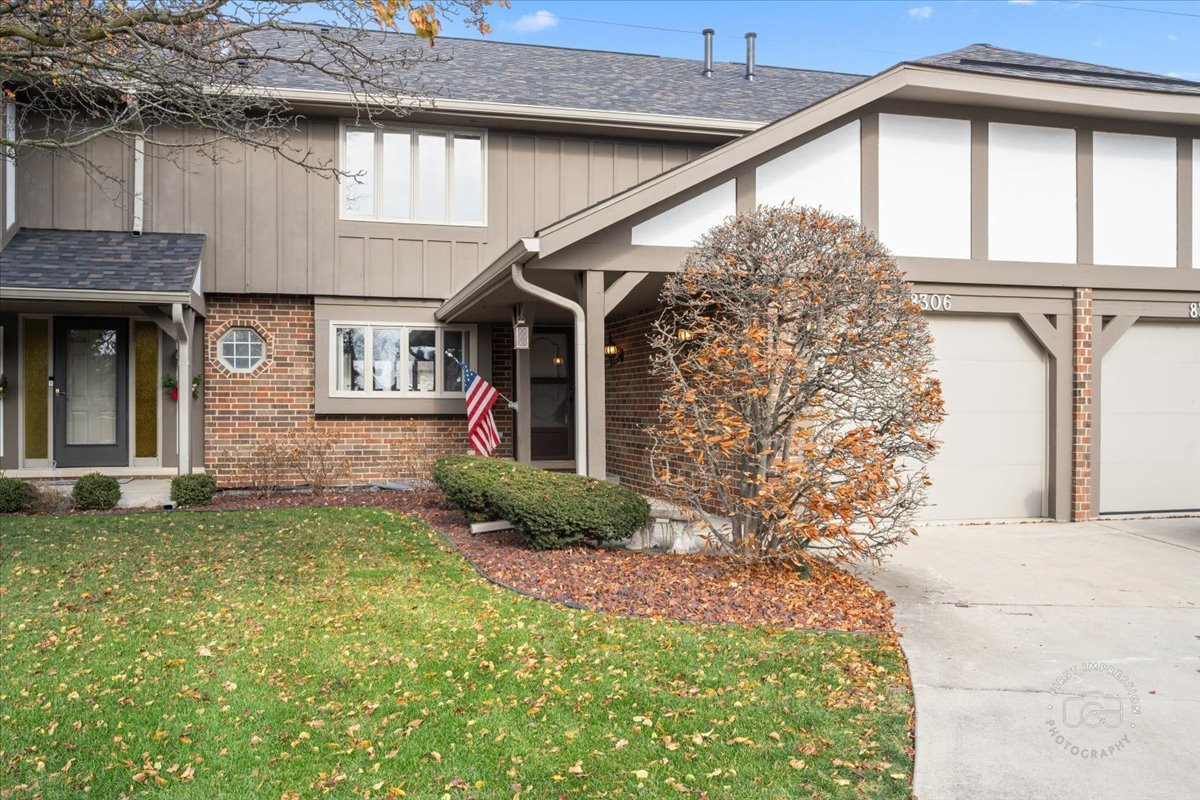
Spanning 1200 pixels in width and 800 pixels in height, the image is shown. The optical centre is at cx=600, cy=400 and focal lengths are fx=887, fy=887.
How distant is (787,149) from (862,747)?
243 inches

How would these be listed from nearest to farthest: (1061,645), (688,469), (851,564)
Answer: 1. (1061,645)
2. (851,564)
3. (688,469)

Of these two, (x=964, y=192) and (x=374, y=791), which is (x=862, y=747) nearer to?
(x=374, y=791)

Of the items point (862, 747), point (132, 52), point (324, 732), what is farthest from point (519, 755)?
point (132, 52)

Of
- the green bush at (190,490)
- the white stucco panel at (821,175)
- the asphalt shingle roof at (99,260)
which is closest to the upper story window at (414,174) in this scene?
the asphalt shingle roof at (99,260)

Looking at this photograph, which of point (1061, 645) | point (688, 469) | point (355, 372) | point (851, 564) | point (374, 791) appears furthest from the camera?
point (355, 372)

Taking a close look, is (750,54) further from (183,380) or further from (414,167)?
(183,380)

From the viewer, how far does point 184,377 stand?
33.5ft

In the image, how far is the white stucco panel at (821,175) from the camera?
842 centimetres

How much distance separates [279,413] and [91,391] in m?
2.30

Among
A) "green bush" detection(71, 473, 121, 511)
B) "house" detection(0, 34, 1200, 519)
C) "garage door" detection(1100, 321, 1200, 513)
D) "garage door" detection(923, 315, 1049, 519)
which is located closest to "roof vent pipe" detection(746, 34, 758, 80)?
"house" detection(0, 34, 1200, 519)

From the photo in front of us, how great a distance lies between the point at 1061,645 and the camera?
4.89 m

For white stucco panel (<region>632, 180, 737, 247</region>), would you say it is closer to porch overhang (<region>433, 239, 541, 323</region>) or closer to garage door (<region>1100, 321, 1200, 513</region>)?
porch overhang (<region>433, 239, 541, 323</region>)

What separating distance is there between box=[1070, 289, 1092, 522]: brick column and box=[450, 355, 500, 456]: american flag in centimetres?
649

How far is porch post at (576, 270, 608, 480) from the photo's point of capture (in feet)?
25.5
